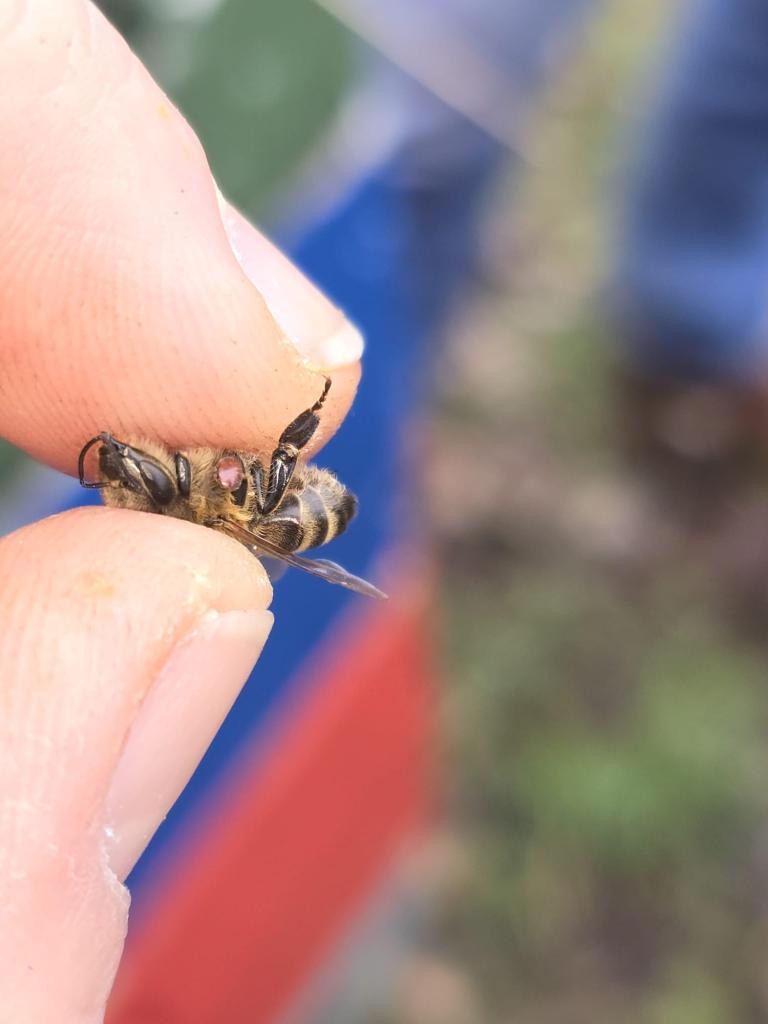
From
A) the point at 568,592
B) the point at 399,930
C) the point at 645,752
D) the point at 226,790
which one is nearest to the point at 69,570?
the point at 226,790

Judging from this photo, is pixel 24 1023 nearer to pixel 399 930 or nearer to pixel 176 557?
pixel 176 557

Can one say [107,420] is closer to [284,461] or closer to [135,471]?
[135,471]

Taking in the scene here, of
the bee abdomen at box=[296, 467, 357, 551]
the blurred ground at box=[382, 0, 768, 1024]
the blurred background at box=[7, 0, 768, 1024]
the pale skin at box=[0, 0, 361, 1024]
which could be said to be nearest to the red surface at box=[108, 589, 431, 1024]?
the blurred background at box=[7, 0, 768, 1024]

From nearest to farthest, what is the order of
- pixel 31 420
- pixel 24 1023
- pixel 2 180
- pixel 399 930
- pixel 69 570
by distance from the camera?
pixel 24 1023 < pixel 69 570 < pixel 2 180 < pixel 31 420 < pixel 399 930

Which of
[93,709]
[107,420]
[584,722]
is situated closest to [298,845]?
[584,722]

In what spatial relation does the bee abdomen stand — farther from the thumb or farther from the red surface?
the red surface

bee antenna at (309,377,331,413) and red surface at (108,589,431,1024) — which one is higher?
bee antenna at (309,377,331,413)
